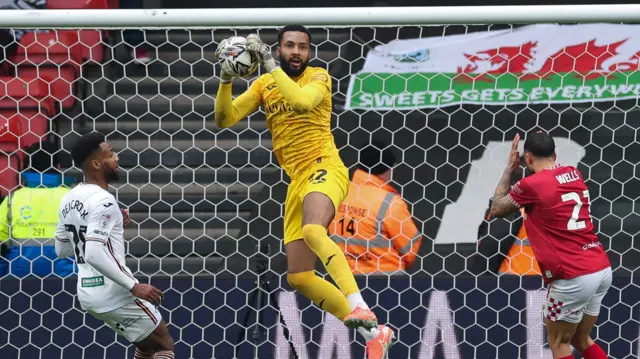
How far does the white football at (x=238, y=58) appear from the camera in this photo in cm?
486

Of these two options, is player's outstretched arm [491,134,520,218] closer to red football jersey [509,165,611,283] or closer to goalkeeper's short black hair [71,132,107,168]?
red football jersey [509,165,611,283]

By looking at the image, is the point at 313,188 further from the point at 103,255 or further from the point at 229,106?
the point at 103,255

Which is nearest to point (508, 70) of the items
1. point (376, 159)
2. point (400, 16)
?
point (376, 159)

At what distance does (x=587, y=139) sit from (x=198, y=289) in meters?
3.25

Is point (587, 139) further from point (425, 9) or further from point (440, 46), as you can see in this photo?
point (425, 9)

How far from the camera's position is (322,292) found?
5074 millimetres

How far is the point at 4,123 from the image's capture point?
23.8 feet

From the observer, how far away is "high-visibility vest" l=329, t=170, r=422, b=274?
6.47 meters

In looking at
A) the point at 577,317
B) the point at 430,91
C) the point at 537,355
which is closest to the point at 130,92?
the point at 430,91

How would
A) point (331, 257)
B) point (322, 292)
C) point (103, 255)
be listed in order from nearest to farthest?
point (331, 257) → point (103, 255) → point (322, 292)

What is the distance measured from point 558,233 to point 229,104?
1764mm

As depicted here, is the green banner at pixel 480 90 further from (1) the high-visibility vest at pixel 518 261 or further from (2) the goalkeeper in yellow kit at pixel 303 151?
(2) the goalkeeper in yellow kit at pixel 303 151

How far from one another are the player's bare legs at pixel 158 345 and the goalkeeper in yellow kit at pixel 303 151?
28.0 inches

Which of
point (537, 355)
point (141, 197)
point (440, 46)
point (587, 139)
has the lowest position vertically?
point (537, 355)
